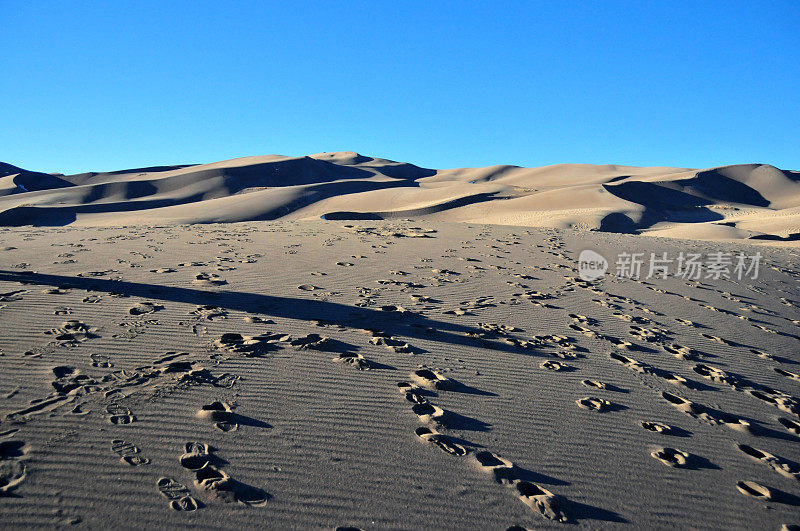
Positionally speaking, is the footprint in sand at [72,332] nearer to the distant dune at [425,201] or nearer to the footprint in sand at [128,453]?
the footprint in sand at [128,453]

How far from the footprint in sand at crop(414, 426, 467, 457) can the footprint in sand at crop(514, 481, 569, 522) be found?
1.41 feet

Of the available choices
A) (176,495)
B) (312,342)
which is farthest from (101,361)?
(176,495)

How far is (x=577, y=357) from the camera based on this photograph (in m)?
4.96

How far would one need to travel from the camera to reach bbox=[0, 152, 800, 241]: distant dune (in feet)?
80.5

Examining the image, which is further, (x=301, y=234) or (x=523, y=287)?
(x=301, y=234)

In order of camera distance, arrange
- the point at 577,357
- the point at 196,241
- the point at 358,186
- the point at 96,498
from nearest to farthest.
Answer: the point at 96,498
the point at 577,357
the point at 196,241
the point at 358,186

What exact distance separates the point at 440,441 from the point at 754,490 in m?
1.96

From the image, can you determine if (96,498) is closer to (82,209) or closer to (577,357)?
(577,357)

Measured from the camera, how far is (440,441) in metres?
3.22

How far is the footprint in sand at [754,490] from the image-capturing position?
294 centimetres

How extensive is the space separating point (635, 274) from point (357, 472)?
29.0 feet

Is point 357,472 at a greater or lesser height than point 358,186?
lesser

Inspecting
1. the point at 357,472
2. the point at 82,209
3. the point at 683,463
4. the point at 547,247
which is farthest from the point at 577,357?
the point at 82,209

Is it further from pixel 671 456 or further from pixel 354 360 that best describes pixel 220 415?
pixel 671 456
